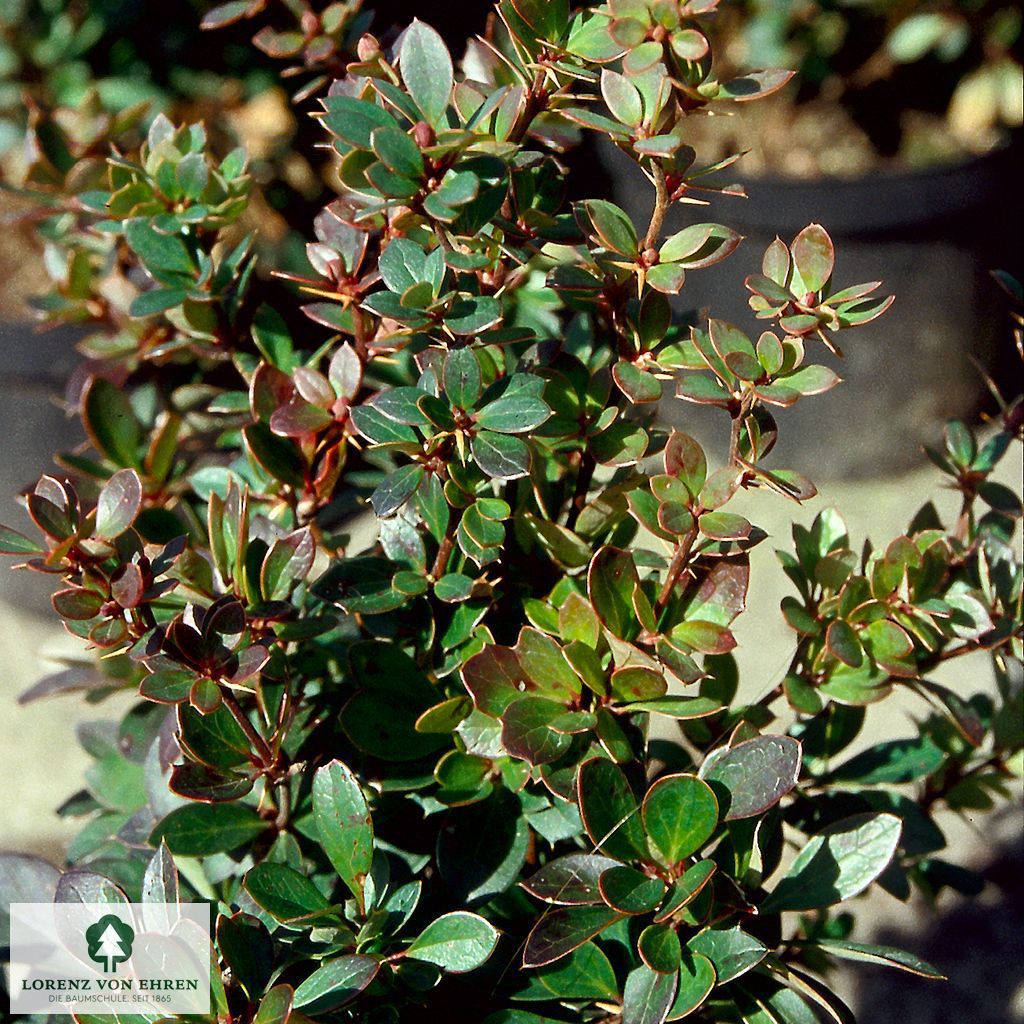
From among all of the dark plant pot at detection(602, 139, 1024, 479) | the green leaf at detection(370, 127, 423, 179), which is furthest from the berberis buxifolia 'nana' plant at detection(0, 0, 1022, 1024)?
the dark plant pot at detection(602, 139, 1024, 479)

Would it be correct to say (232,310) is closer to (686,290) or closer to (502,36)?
(502,36)

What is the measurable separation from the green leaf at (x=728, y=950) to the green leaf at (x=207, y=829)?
29cm

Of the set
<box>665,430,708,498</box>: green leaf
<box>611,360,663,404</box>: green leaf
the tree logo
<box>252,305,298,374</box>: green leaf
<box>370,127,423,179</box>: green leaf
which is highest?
<box>370,127,423,179</box>: green leaf

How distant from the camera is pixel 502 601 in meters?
0.81

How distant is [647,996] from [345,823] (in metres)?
0.19

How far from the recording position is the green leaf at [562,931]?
2.00ft

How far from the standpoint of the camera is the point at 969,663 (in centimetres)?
215

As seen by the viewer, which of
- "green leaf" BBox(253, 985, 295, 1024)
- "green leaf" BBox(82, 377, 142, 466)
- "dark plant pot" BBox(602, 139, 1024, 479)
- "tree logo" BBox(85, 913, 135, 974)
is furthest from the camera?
"dark plant pot" BBox(602, 139, 1024, 479)

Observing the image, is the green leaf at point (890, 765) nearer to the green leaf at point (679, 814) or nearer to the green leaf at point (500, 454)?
the green leaf at point (679, 814)

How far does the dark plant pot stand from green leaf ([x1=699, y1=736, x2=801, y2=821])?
1547 mm

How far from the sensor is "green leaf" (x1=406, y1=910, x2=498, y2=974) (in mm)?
621

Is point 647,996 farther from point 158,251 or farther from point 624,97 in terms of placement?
point 158,251

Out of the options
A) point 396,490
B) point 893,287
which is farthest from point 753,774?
point 893,287

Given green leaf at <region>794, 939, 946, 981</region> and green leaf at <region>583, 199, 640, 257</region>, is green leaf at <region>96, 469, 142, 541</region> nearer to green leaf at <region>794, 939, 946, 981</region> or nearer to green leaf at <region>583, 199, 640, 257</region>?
green leaf at <region>583, 199, 640, 257</region>
